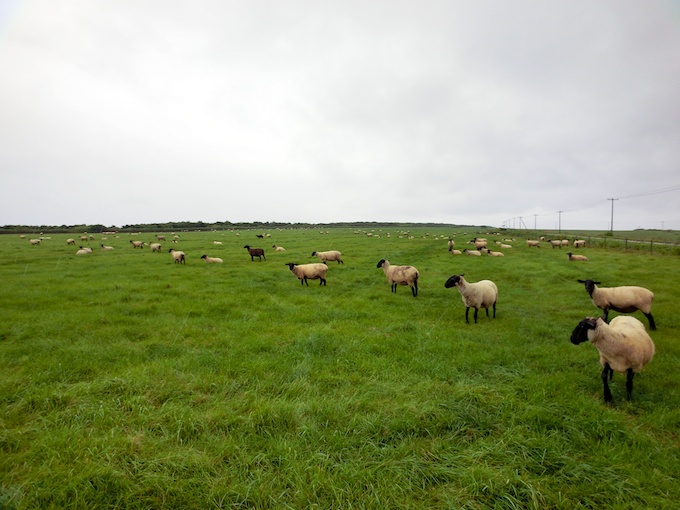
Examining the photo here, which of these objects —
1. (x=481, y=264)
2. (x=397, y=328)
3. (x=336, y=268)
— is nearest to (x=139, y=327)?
(x=397, y=328)

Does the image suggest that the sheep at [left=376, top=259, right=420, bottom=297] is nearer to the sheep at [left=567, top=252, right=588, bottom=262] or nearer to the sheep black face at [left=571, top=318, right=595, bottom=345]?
the sheep black face at [left=571, top=318, right=595, bottom=345]

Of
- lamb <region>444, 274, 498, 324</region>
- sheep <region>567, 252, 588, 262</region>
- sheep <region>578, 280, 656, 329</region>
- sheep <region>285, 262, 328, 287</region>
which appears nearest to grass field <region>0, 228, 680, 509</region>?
lamb <region>444, 274, 498, 324</region>

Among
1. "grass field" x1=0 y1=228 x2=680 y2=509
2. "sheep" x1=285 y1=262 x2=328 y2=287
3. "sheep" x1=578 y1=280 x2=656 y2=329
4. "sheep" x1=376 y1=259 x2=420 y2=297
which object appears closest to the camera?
"grass field" x1=0 y1=228 x2=680 y2=509

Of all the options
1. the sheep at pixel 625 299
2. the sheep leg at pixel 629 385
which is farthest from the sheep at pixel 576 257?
the sheep leg at pixel 629 385

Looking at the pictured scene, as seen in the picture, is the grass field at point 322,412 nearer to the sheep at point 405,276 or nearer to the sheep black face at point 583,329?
the sheep black face at point 583,329

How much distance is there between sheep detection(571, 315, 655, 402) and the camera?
567 centimetres

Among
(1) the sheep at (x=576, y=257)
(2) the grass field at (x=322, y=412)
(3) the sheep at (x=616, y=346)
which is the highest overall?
(1) the sheep at (x=576, y=257)

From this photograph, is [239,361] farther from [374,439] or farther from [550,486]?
[550,486]

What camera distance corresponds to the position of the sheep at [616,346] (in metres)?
5.67

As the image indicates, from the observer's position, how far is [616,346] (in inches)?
227

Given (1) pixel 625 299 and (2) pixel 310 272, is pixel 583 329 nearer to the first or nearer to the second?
(1) pixel 625 299

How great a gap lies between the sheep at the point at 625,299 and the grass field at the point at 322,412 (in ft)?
2.83

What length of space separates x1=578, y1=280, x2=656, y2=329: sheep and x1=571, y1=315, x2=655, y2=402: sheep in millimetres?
4696

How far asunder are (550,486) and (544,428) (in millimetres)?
1187
